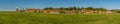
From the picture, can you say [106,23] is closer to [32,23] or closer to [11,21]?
[32,23]

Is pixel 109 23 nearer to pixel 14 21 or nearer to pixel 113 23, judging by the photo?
pixel 113 23

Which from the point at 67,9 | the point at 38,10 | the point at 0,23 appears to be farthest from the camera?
the point at 67,9

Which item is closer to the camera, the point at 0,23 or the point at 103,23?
the point at 0,23

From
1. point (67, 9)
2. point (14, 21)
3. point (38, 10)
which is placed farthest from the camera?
point (67, 9)

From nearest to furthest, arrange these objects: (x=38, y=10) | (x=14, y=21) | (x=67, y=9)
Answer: (x=14, y=21), (x=38, y=10), (x=67, y=9)

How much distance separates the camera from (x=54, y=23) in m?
21.3

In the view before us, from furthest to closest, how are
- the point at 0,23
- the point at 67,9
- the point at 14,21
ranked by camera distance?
the point at 67,9 < the point at 14,21 < the point at 0,23

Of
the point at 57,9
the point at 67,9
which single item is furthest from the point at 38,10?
the point at 67,9

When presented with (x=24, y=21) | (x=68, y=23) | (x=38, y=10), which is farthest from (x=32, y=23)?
(x=38, y=10)

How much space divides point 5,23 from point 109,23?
24.8ft

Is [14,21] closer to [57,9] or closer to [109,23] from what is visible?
[109,23]

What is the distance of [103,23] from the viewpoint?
21812mm

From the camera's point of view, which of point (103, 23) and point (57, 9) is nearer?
point (103, 23)

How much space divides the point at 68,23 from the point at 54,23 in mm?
1002
